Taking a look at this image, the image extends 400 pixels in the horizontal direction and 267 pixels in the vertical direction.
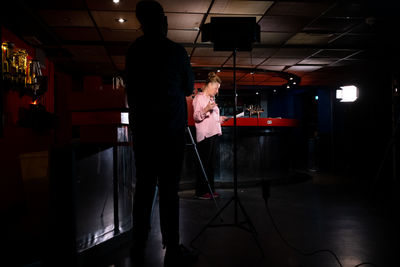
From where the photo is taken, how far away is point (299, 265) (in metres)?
1.76

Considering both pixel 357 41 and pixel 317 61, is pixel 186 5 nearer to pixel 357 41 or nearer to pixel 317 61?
pixel 357 41

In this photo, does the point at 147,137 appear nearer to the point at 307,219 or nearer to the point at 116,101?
the point at 116,101

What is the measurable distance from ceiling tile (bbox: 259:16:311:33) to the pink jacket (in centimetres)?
237

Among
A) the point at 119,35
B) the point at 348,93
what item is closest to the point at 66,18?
the point at 119,35

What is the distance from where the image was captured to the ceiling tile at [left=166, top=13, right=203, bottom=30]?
16.5ft

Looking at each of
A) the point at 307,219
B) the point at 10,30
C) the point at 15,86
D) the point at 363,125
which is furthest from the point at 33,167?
the point at 363,125

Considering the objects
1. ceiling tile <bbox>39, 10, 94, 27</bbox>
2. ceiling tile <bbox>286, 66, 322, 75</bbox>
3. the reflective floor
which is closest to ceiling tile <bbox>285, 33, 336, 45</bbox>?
ceiling tile <bbox>286, 66, 322, 75</bbox>

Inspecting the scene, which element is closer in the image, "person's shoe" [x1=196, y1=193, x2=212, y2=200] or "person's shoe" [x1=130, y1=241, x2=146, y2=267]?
"person's shoe" [x1=130, y1=241, x2=146, y2=267]

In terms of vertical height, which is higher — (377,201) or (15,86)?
(15,86)

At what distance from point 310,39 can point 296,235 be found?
200 inches

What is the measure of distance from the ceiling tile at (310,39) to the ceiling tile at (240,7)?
1549mm

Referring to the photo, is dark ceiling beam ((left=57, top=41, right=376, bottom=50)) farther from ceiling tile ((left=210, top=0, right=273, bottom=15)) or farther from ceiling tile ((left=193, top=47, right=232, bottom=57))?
ceiling tile ((left=210, top=0, right=273, bottom=15))

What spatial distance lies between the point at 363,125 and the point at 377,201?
4.81 meters

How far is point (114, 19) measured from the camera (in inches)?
203
